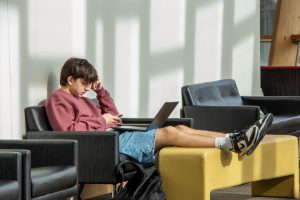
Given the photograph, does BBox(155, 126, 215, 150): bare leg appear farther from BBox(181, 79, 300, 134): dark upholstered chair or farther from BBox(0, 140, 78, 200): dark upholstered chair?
BBox(181, 79, 300, 134): dark upholstered chair

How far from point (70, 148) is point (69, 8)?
175cm

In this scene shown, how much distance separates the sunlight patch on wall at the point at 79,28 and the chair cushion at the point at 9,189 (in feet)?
7.71

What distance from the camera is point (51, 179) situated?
4.69 meters

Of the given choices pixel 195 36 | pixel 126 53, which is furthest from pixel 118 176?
pixel 195 36

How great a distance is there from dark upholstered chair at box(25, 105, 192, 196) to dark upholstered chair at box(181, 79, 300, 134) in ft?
7.13

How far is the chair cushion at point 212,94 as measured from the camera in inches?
303

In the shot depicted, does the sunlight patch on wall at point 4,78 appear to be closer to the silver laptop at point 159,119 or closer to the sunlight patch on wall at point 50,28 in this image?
the sunlight patch on wall at point 50,28

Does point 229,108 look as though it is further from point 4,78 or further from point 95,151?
point 4,78

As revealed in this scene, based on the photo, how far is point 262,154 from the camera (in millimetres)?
6297

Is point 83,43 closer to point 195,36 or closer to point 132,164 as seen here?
point 132,164

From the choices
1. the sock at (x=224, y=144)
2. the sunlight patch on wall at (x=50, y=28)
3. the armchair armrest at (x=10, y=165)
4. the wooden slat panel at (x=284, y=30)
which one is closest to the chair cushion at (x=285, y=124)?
the sock at (x=224, y=144)

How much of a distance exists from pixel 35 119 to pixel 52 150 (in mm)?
625

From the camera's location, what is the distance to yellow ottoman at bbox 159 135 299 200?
560 centimetres

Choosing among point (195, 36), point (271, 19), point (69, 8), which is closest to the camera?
point (69, 8)
